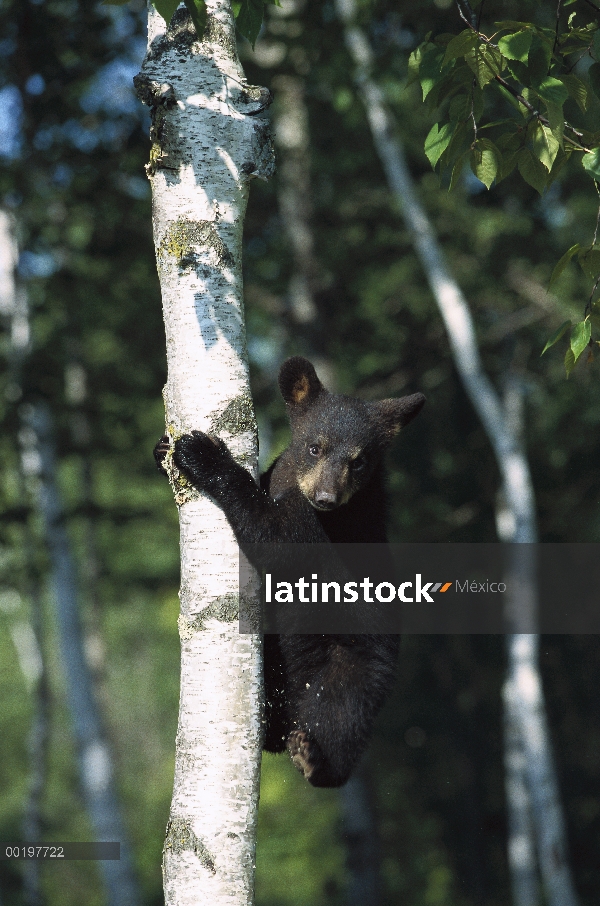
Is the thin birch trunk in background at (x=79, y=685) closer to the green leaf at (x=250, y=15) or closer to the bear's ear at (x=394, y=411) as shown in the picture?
the bear's ear at (x=394, y=411)

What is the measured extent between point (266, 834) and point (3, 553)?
39.8ft

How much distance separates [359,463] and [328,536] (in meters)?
0.52

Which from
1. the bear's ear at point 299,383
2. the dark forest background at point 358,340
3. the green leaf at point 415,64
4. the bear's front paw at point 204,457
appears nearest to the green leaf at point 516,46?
the green leaf at point 415,64

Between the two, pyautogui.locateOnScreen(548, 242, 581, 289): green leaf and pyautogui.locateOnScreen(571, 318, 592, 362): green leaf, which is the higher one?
pyautogui.locateOnScreen(548, 242, 581, 289): green leaf

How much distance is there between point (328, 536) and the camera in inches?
172

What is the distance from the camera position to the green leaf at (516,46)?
2.47 metres

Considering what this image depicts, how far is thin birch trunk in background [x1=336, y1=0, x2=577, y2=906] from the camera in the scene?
34.0 feet

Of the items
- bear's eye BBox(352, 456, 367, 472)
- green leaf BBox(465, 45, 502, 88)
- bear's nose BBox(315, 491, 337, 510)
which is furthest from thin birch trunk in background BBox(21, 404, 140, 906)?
green leaf BBox(465, 45, 502, 88)

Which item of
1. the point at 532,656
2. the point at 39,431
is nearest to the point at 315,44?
the point at 39,431

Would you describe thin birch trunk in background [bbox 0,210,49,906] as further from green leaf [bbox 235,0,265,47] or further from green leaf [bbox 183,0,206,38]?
green leaf [bbox 183,0,206,38]

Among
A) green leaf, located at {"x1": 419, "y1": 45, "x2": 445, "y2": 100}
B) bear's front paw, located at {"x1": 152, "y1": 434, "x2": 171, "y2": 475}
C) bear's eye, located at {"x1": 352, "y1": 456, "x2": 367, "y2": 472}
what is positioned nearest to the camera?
green leaf, located at {"x1": 419, "y1": 45, "x2": 445, "y2": 100}

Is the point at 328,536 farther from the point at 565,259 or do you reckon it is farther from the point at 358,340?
the point at 358,340

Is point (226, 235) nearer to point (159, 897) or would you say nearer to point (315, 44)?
point (315, 44)

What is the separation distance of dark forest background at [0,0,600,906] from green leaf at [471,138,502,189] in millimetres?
6787
